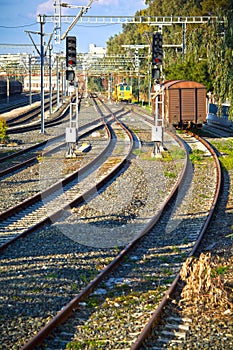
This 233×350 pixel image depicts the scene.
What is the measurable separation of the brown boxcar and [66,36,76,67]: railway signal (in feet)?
35.3

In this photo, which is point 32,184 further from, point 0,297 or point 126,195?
point 0,297

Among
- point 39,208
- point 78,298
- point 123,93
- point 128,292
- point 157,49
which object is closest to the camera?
point 78,298

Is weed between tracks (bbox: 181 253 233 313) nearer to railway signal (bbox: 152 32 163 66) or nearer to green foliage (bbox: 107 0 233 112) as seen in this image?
A: railway signal (bbox: 152 32 163 66)

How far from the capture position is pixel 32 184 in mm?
17703

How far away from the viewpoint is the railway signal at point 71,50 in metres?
22.4

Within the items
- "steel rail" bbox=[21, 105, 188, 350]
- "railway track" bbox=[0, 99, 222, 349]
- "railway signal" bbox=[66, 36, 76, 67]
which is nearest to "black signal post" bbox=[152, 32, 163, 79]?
"railway signal" bbox=[66, 36, 76, 67]

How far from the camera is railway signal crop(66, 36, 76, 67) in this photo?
2244 centimetres

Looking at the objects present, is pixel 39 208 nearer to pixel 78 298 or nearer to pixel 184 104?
pixel 78 298

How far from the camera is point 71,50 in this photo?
22688 mm

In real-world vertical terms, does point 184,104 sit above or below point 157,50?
below

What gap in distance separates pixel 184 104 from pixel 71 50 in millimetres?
11567

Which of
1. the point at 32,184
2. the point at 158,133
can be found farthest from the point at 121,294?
the point at 158,133

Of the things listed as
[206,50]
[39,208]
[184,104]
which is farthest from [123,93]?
[39,208]

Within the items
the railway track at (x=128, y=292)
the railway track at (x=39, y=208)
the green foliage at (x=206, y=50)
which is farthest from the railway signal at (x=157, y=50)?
the railway track at (x=128, y=292)
